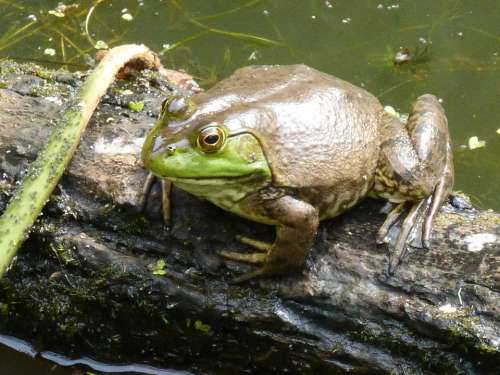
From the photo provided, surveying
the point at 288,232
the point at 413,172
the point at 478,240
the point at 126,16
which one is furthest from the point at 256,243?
the point at 126,16

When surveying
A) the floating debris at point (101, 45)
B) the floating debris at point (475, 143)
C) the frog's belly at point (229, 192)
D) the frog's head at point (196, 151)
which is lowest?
the floating debris at point (475, 143)

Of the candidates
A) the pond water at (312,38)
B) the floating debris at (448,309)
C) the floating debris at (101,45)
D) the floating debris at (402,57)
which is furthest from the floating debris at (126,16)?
the floating debris at (448,309)

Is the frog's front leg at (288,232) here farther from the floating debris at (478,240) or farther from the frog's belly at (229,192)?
the floating debris at (478,240)

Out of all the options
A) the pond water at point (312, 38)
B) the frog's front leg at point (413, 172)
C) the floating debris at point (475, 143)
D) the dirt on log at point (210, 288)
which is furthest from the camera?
the pond water at point (312, 38)

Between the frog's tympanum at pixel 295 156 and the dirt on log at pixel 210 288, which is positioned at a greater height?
the frog's tympanum at pixel 295 156

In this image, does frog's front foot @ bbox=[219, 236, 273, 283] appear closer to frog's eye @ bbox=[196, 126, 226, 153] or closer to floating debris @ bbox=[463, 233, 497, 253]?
frog's eye @ bbox=[196, 126, 226, 153]

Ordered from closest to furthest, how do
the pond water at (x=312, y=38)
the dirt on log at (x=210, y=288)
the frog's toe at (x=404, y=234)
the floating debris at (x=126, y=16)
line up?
the dirt on log at (x=210, y=288) → the frog's toe at (x=404, y=234) → the pond water at (x=312, y=38) → the floating debris at (x=126, y=16)

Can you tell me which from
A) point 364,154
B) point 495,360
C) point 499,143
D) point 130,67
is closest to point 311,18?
point 499,143
